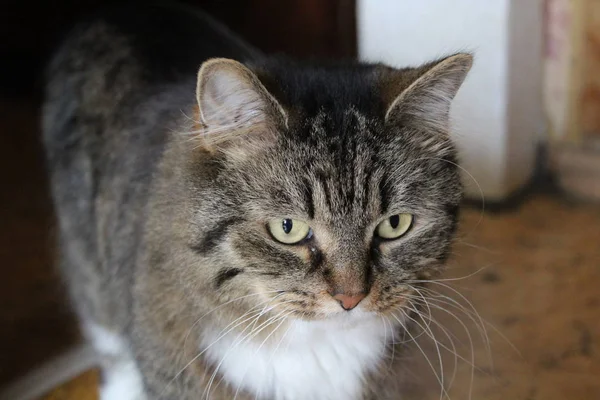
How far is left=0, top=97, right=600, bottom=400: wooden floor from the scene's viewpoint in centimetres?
153

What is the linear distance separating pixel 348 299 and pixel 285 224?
0.45 feet

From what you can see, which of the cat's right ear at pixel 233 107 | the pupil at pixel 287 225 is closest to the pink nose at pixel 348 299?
the pupil at pixel 287 225

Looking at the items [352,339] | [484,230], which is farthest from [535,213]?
[352,339]

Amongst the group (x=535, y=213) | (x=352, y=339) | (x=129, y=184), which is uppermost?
(x=129, y=184)

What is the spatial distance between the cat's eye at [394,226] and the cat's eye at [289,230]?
0.35ft

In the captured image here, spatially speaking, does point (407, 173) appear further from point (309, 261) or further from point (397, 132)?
point (309, 261)

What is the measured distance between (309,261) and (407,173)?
192 mm

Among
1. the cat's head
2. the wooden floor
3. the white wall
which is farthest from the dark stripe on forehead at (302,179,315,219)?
the white wall

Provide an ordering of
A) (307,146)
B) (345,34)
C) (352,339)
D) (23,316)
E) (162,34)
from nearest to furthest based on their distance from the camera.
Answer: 1. (307,146)
2. (352,339)
3. (162,34)
4. (23,316)
5. (345,34)

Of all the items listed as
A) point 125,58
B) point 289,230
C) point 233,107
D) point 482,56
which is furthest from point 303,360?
point 482,56

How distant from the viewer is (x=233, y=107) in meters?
0.99

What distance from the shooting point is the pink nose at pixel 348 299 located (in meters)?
0.98

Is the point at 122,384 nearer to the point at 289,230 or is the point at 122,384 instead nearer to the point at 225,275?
the point at 225,275

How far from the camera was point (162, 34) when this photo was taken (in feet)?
4.89
